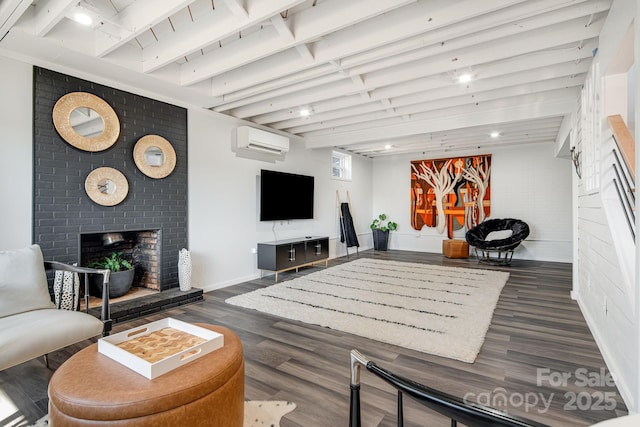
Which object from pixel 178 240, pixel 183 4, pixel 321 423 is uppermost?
pixel 183 4

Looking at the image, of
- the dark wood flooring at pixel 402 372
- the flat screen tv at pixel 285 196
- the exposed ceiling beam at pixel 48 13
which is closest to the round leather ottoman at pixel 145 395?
the dark wood flooring at pixel 402 372

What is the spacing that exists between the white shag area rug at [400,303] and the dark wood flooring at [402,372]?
0.14 meters

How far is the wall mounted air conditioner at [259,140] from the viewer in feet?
15.2

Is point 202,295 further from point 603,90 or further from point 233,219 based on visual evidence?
point 603,90

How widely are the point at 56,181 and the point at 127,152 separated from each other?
75 centimetres

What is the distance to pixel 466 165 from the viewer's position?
7422 mm

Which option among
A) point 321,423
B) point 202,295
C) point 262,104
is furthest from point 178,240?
point 321,423

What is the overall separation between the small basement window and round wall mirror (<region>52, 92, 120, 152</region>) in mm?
4546

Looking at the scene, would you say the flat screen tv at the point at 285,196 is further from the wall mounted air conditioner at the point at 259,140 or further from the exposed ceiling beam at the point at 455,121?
the exposed ceiling beam at the point at 455,121

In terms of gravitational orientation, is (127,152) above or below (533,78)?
below

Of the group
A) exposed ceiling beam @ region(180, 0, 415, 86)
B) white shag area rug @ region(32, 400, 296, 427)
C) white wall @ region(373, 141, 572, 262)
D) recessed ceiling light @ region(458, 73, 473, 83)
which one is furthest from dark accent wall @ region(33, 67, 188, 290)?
white wall @ region(373, 141, 572, 262)

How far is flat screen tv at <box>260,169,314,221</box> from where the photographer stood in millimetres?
5105

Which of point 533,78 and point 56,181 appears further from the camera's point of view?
point 533,78

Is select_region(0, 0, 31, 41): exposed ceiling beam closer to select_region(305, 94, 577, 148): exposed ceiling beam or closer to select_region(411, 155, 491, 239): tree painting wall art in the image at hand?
select_region(305, 94, 577, 148): exposed ceiling beam
